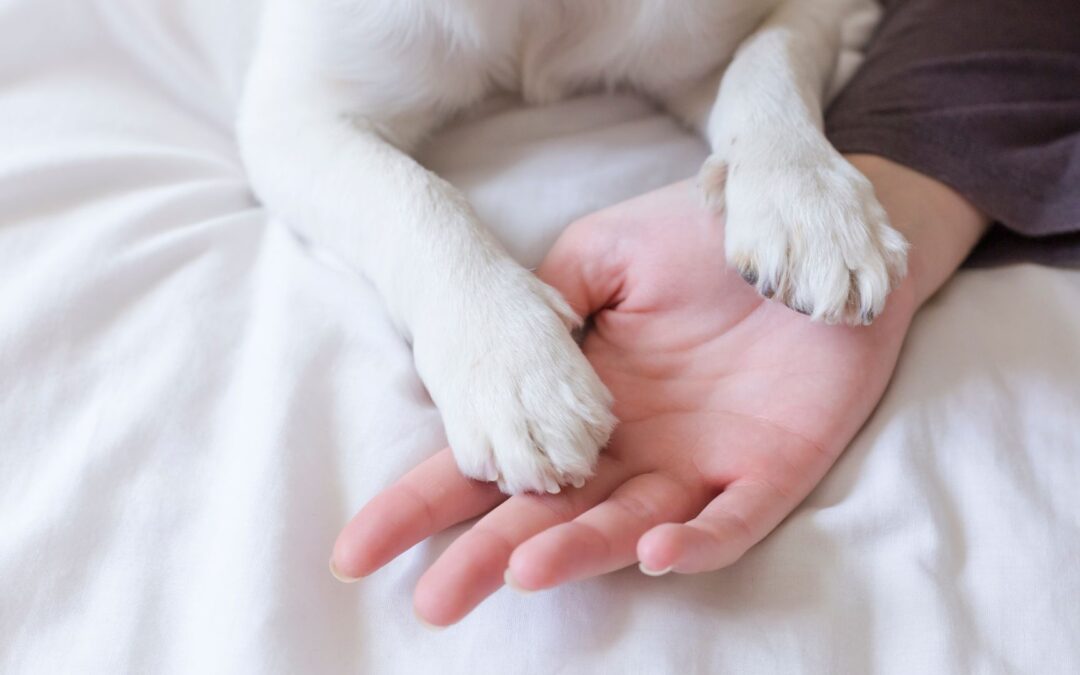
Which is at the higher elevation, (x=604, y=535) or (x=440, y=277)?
(x=440, y=277)

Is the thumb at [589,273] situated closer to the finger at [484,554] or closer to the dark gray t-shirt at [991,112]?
the finger at [484,554]

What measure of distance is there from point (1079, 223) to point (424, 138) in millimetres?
829

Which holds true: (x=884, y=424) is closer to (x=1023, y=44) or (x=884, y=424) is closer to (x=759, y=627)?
(x=759, y=627)

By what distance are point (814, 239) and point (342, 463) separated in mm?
518

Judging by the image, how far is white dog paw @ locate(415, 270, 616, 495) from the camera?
826mm

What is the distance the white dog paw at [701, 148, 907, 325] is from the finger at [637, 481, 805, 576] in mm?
192

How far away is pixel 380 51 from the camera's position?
47.0 inches

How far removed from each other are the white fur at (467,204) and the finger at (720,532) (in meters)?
0.12

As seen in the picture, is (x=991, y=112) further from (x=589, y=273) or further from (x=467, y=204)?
(x=467, y=204)

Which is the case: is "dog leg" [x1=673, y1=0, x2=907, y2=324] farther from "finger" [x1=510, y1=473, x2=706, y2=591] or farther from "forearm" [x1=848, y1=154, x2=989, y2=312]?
"finger" [x1=510, y1=473, x2=706, y2=591]

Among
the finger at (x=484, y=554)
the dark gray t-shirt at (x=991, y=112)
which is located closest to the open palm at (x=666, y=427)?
the finger at (x=484, y=554)

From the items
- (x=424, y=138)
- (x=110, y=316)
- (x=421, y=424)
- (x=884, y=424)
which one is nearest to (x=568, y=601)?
(x=421, y=424)

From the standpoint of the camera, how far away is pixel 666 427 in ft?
2.98

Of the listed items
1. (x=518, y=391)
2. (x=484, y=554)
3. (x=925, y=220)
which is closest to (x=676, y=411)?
(x=518, y=391)
